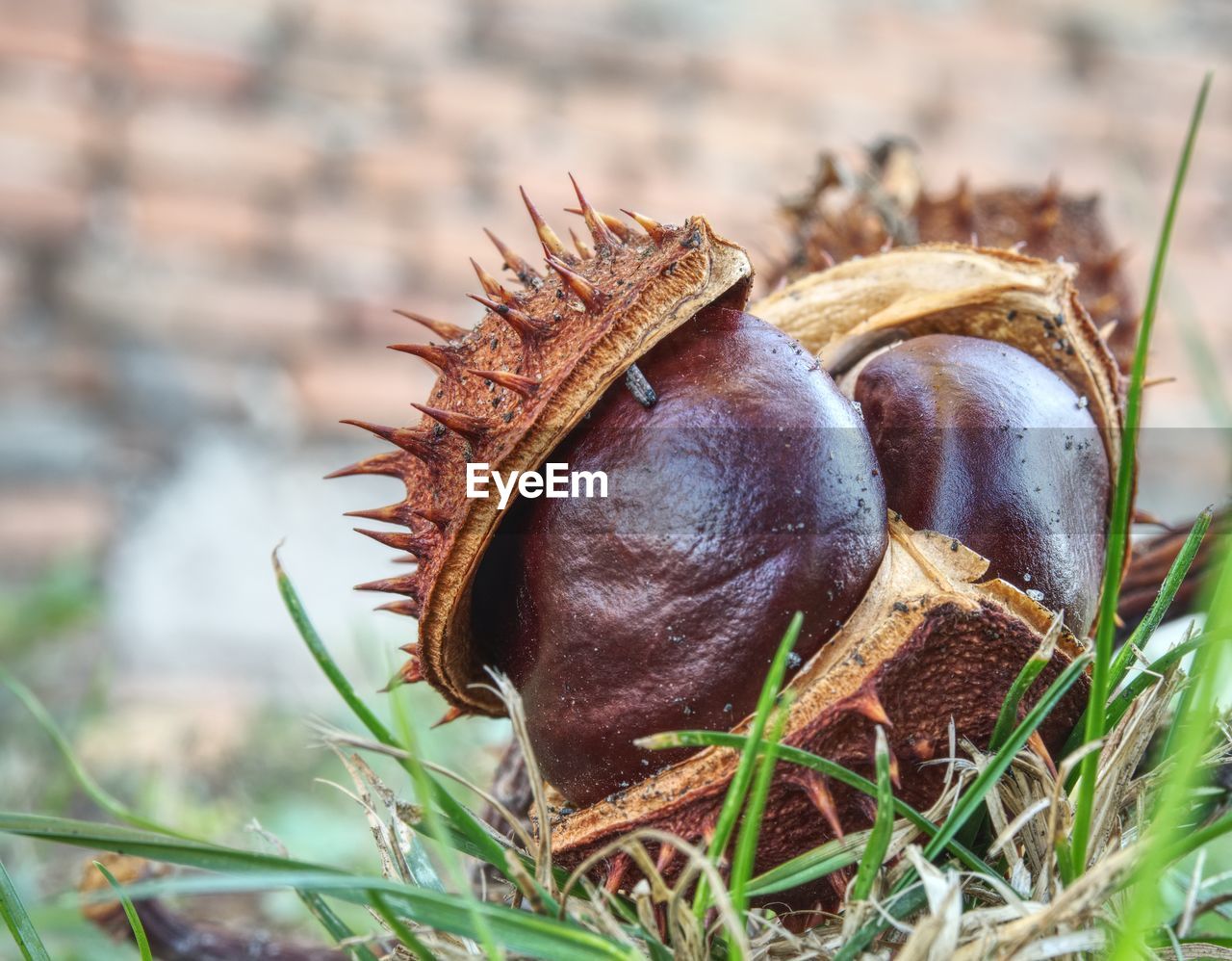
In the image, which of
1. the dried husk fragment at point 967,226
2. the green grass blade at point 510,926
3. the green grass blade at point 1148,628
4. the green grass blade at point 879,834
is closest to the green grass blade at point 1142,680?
the green grass blade at point 1148,628

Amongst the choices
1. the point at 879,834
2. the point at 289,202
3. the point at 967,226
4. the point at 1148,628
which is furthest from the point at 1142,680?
the point at 289,202

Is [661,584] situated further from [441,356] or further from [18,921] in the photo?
[18,921]

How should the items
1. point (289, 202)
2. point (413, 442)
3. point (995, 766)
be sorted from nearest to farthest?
point (995, 766) → point (413, 442) → point (289, 202)

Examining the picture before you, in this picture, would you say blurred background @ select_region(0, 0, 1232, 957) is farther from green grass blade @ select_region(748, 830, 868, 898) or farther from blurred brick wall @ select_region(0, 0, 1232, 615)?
green grass blade @ select_region(748, 830, 868, 898)

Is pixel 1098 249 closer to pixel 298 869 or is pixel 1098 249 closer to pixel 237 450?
pixel 298 869

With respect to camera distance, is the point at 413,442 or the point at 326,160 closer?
the point at 413,442

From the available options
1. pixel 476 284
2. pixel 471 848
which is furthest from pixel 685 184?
pixel 471 848
